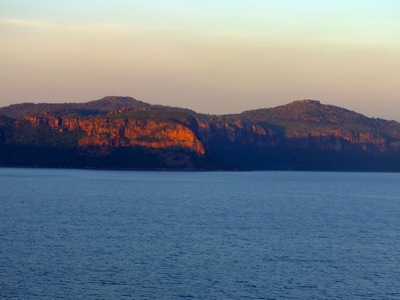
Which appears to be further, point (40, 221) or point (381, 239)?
point (40, 221)

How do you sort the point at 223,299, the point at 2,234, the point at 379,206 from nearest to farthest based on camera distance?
the point at 223,299, the point at 2,234, the point at 379,206

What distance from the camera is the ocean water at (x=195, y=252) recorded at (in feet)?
175

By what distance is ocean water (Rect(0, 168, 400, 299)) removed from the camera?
53.3 metres

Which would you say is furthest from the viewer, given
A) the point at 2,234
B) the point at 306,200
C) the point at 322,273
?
the point at 306,200

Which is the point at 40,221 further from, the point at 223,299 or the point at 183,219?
the point at 223,299

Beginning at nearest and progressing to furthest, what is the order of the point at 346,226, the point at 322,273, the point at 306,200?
the point at 322,273 < the point at 346,226 < the point at 306,200

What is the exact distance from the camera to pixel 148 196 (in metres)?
142

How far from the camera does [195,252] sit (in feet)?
220

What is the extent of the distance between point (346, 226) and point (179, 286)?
40.6m

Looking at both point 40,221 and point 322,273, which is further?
point 40,221

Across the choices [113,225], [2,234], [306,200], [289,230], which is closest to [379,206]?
[306,200]

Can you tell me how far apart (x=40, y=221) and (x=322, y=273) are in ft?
130

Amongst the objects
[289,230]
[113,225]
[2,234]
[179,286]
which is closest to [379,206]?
[289,230]

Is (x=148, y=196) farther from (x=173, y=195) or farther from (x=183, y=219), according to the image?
(x=183, y=219)
